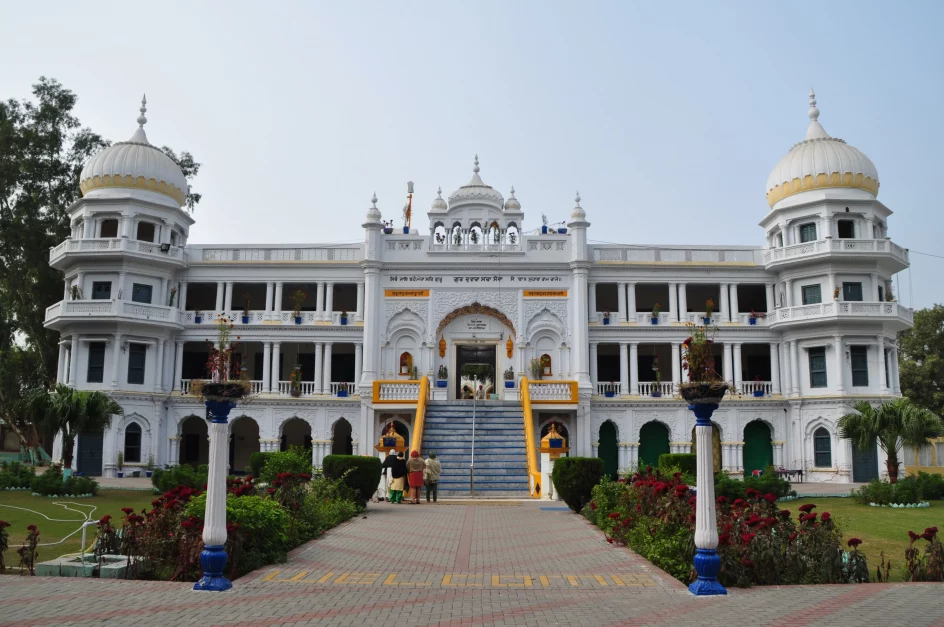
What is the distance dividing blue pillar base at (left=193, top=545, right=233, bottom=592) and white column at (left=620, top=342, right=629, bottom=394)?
28.5 m

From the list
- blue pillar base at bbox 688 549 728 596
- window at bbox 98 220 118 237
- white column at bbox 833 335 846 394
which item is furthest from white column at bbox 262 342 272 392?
blue pillar base at bbox 688 549 728 596

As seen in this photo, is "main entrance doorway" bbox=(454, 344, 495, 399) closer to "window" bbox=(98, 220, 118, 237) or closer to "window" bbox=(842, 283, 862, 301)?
"window" bbox=(842, 283, 862, 301)

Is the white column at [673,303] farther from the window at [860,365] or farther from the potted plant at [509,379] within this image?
the potted plant at [509,379]

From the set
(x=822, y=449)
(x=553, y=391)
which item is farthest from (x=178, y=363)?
(x=822, y=449)

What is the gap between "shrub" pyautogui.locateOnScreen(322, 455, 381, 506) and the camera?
2128 cm

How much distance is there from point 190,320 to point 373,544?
1024 inches

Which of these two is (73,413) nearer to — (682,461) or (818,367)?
(682,461)

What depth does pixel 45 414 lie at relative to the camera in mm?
27266

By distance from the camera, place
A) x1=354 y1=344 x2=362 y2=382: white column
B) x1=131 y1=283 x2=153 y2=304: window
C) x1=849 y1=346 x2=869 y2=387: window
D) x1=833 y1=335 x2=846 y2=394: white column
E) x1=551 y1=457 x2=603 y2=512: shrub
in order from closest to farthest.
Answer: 1. x1=551 y1=457 x2=603 y2=512: shrub
2. x1=833 y1=335 x2=846 y2=394: white column
3. x1=849 y1=346 x2=869 y2=387: window
4. x1=131 y1=283 x2=153 y2=304: window
5. x1=354 y1=344 x2=362 y2=382: white column

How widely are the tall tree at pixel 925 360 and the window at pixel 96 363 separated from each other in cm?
4393

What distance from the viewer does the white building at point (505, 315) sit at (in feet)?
117

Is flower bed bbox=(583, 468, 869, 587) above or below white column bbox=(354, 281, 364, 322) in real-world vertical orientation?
below

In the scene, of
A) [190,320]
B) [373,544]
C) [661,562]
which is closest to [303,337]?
[190,320]

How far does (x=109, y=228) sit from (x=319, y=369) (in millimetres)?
11655
